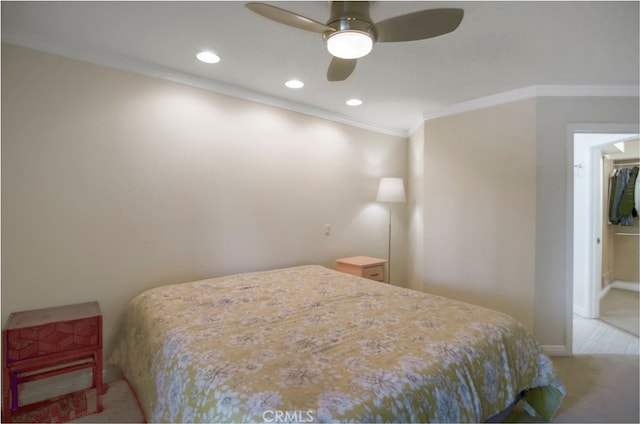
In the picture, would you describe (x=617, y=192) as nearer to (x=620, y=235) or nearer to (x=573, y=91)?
(x=620, y=235)

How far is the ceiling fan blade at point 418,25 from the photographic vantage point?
138 cm

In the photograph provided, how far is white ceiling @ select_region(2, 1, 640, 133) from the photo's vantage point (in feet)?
5.66

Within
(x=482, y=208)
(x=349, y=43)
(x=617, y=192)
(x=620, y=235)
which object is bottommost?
(x=620, y=235)

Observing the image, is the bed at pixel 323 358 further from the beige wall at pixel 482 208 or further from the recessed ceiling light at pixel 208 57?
the recessed ceiling light at pixel 208 57

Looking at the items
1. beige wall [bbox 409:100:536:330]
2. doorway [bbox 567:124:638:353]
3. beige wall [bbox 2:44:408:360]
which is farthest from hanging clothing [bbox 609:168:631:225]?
beige wall [bbox 2:44:408:360]

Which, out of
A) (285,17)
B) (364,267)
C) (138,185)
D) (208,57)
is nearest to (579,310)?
(364,267)

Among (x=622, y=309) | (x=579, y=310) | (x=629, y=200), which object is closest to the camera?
(x=579, y=310)

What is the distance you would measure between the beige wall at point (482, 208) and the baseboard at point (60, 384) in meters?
3.06

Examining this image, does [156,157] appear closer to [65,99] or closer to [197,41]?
[65,99]

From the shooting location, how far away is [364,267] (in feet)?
10.7

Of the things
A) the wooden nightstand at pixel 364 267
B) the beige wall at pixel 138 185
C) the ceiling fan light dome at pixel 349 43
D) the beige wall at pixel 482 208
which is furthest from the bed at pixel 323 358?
the ceiling fan light dome at pixel 349 43

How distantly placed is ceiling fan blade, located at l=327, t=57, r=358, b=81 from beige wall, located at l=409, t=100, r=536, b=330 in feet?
6.12

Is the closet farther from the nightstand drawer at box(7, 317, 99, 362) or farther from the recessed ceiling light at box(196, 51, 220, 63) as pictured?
the nightstand drawer at box(7, 317, 99, 362)

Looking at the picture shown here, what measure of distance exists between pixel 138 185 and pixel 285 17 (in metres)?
1.73
